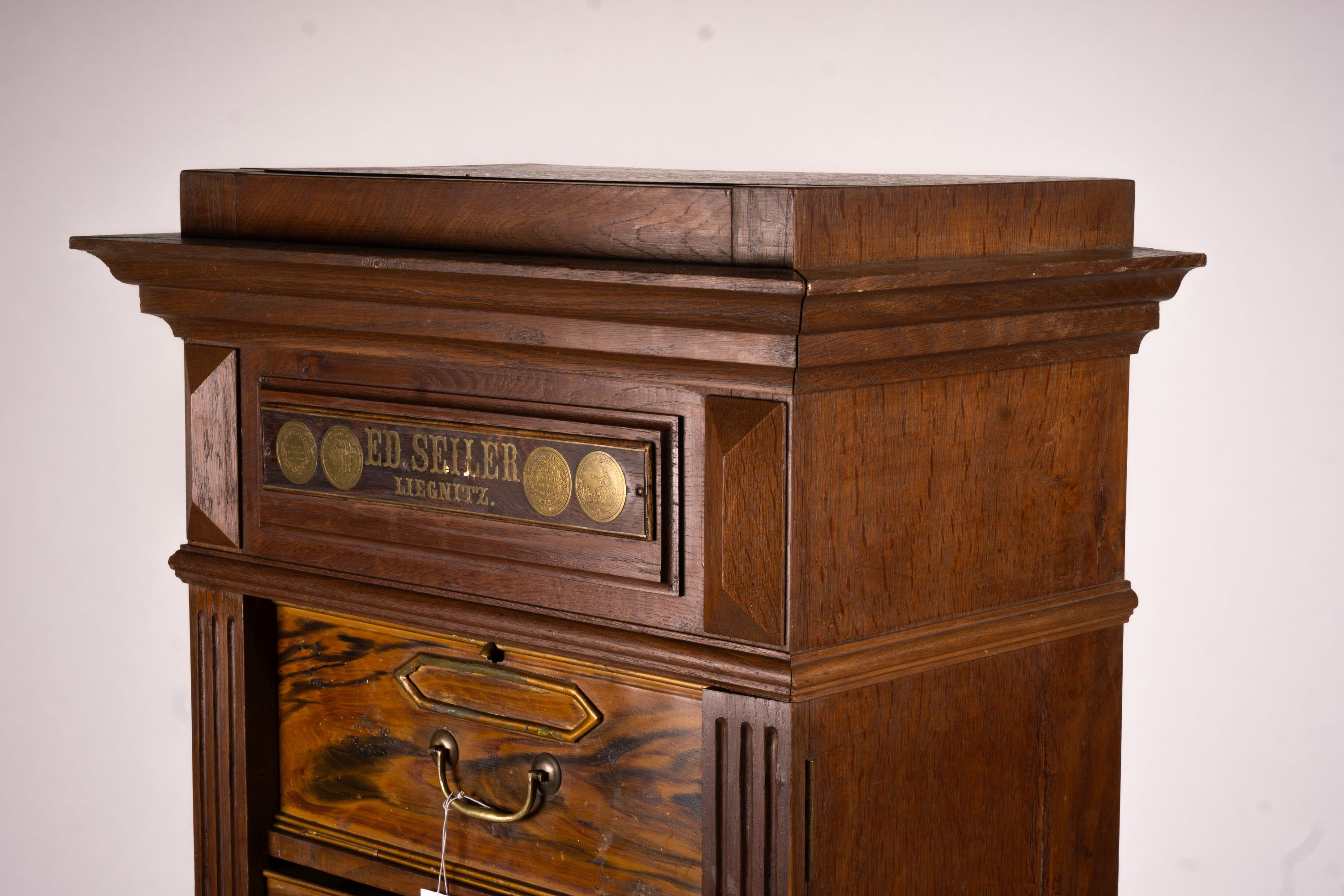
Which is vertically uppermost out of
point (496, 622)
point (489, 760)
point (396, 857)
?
point (496, 622)

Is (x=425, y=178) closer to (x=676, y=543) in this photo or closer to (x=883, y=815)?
(x=676, y=543)

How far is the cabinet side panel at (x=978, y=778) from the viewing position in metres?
1.27

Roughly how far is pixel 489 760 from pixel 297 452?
0.32 metres

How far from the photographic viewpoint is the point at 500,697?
56.9 inches

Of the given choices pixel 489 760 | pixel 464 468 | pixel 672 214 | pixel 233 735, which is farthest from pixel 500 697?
pixel 672 214

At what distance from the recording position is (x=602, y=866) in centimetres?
139

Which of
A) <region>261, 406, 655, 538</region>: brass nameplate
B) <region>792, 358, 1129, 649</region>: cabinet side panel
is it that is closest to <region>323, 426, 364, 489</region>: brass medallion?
<region>261, 406, 655, 538</region>: brass nameplate

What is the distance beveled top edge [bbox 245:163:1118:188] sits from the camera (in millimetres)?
1290

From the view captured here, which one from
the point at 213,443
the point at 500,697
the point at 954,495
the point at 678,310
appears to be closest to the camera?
the point at 678,310

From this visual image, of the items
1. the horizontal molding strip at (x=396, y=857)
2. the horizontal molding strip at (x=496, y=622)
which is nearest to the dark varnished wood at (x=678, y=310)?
the horizontal molding strip at (x=496, y=622)

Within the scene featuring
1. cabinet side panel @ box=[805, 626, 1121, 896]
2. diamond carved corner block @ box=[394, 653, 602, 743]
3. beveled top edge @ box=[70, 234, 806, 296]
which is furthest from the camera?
diamond carved corner block @ box=[394, 653, 602, 743]

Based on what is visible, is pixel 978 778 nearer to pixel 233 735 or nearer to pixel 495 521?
pixel 495 521

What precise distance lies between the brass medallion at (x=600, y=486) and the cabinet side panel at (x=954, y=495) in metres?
0.16

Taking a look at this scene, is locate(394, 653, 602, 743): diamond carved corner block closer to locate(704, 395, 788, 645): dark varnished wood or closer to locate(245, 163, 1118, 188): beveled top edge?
locate(704, 395, 788, 645): dark varnished wood
